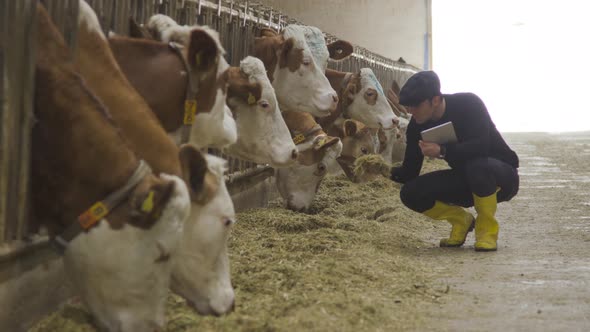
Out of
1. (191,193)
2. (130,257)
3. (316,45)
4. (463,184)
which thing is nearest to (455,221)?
(463,184)

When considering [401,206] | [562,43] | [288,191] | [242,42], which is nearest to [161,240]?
[242,42]

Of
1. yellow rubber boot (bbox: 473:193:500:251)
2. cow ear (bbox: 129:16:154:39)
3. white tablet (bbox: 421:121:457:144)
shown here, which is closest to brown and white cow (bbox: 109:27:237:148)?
cow ear (bbox: 129:16:154:39)

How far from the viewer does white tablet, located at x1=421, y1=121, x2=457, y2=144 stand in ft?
19.3

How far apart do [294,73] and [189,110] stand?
8.56 ft

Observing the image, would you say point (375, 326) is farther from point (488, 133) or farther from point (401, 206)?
point (401, 206)

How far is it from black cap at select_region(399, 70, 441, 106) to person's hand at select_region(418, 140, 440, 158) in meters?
0.28

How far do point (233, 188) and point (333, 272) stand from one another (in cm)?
253

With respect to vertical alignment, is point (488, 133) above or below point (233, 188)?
above

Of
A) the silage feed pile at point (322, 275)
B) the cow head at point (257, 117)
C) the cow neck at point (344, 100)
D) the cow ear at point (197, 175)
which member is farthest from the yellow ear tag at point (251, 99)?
the cow neck at point (344, 100)

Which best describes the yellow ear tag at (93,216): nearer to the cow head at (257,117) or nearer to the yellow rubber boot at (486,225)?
the cow head at (257,117)

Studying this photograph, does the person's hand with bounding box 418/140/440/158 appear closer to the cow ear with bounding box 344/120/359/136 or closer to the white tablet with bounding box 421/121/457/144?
the white tablet with bounding box 421/121/457/144

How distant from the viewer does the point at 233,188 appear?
23.5 ft

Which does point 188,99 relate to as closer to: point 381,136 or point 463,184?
point 463,184

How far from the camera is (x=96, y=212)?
2.83 meters
